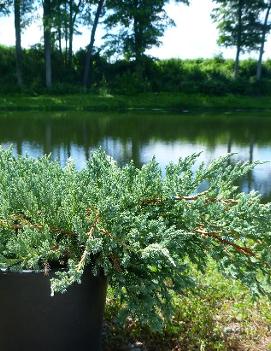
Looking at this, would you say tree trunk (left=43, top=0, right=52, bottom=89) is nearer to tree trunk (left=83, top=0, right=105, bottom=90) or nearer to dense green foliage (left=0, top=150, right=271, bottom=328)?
tree trunk (left=83, top=0, right=105, bottom=90)

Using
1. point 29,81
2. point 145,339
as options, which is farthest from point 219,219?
point 29,81

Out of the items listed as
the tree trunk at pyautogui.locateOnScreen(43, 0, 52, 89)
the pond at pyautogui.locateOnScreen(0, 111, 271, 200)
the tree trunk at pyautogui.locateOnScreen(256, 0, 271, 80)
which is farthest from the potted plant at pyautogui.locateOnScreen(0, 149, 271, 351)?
the tree trunk at pyautogui.locateOnScreen(256, 0, 271, 80)

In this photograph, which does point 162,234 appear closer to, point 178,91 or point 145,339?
point 145,339

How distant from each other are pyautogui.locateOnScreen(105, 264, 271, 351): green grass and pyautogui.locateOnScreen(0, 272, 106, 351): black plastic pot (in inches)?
19.6

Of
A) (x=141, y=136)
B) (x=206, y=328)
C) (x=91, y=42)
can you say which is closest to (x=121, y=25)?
(x=91, y=42)

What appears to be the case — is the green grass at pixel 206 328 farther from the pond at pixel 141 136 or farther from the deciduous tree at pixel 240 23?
the deciduous tree at pixel 240 23

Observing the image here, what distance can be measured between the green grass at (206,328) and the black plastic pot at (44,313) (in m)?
0.50

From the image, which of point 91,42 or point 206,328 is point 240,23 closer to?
point 91,42

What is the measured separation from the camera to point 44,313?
2062 millimetres

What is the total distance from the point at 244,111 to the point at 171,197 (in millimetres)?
22109

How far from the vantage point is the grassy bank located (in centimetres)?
2131

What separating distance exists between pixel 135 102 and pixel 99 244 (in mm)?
22052

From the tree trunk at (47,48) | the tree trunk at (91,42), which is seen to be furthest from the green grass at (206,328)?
the tree trunk at (91,42)

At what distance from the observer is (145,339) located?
263 cm
